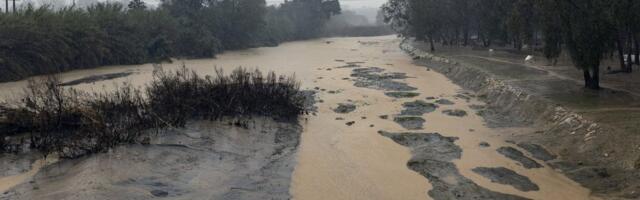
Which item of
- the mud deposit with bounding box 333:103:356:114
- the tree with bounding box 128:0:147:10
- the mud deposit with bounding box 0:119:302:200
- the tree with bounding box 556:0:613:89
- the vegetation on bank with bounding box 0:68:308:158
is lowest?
the mud deposit with bounding box 0:119:302:200

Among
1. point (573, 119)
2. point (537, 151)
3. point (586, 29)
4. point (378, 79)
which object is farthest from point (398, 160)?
point (378, 79)

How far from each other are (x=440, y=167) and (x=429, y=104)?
7.35 meters

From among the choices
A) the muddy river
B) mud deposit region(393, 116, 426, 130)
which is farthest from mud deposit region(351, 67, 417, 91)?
mud deposit region(393, 116, 426, 130)

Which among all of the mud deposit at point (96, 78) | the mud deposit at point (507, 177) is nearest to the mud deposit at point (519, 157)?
the mud deposit at point (507, 177)

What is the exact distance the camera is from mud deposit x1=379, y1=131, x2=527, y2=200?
870cm

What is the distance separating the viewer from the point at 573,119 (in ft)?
39.9

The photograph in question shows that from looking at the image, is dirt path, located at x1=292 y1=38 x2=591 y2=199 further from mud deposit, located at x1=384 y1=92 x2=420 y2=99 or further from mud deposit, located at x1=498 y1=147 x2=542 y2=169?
mud deposit, located at x1=384 y1=92 x2=420 y2=99

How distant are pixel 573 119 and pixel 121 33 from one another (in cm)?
2805

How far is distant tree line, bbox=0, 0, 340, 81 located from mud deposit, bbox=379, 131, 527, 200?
1893 cm

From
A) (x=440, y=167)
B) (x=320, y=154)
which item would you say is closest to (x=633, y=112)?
(x=440, y=167)

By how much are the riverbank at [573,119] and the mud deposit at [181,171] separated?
16.8 feet

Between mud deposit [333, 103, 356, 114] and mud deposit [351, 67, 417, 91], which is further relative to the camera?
mud deposit [351, 67, 417, 91]

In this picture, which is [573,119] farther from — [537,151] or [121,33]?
[121,33]

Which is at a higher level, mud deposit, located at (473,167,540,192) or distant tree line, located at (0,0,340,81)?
distant tree line, located at (0,0,340,81)
